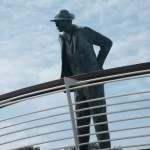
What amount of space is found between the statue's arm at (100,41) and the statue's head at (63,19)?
0.29m

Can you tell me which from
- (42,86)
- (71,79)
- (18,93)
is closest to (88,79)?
(71,79)

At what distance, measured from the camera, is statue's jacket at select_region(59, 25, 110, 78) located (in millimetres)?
7488

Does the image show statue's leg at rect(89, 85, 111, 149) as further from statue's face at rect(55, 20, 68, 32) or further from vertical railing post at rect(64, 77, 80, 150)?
statue's face at rect(55, 20, 68, 32)

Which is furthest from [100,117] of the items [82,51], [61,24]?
[61,24]

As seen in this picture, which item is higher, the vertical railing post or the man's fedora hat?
the man's fedora hat

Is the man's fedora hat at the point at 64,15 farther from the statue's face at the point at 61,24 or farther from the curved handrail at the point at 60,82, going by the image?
the curved handrail at the point at 60,82

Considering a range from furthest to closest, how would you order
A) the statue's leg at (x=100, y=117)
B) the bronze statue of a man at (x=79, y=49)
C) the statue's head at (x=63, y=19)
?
the statue's head at (x=63, y=19)
the bronze statue of a man at (x=79, y=49)
the statue's leg at (x=100, y=117)

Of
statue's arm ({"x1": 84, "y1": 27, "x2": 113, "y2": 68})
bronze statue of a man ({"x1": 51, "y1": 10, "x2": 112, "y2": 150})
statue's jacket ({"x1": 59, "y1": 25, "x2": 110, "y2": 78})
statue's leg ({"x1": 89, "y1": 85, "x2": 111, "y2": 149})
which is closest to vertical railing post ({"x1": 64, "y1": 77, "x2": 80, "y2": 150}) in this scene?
statue's leg ({"x1": 89, "y1": 85, "x2": 111, "y2": 149})

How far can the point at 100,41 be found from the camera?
767 centimetres

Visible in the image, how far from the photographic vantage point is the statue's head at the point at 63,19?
7582 millimetres

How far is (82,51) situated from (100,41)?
355mm

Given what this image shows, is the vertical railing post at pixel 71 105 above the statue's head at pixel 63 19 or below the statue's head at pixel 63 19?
below

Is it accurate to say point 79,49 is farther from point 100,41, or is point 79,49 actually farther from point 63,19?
point 63,19

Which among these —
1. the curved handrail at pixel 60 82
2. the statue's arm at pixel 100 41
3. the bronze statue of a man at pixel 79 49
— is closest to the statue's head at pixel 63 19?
the bronze statue of a man at pixel 79 49
